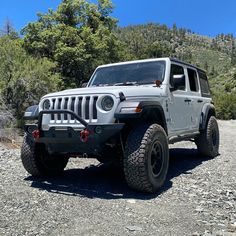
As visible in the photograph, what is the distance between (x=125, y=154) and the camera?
→ 4.95 metres

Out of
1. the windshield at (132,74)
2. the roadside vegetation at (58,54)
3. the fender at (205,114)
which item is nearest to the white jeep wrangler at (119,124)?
the windshield at (132,74)

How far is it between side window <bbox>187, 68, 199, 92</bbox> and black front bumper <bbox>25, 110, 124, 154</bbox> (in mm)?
3340

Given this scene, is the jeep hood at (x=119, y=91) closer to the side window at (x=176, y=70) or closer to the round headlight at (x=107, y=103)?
the round headlight at (x=107, y=103)

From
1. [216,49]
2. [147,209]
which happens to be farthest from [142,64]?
[216,49]

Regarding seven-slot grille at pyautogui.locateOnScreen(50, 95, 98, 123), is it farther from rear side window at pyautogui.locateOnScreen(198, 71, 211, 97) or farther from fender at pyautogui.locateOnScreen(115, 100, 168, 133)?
rear side window at pyautogui.locateOnScreen(198, 71, 211, 97)

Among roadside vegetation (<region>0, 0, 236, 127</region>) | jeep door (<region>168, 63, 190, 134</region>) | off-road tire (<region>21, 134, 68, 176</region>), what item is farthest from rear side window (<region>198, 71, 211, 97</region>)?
roadside vegetation (<region>0, 0, 236, 127</region>)

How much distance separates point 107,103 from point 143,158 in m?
0.87

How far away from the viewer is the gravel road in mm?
3889

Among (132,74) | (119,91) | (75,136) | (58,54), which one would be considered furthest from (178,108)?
(58,54)

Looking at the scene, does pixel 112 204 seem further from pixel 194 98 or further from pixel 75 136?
pixel 194 98

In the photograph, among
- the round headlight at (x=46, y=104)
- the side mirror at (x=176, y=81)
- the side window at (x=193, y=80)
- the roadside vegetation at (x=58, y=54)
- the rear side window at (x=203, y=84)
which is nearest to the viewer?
the round headlight at (x=46, y=104)

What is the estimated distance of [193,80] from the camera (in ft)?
26.2

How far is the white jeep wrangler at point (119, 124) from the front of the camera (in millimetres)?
4883

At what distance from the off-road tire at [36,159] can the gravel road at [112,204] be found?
186 millimetres
